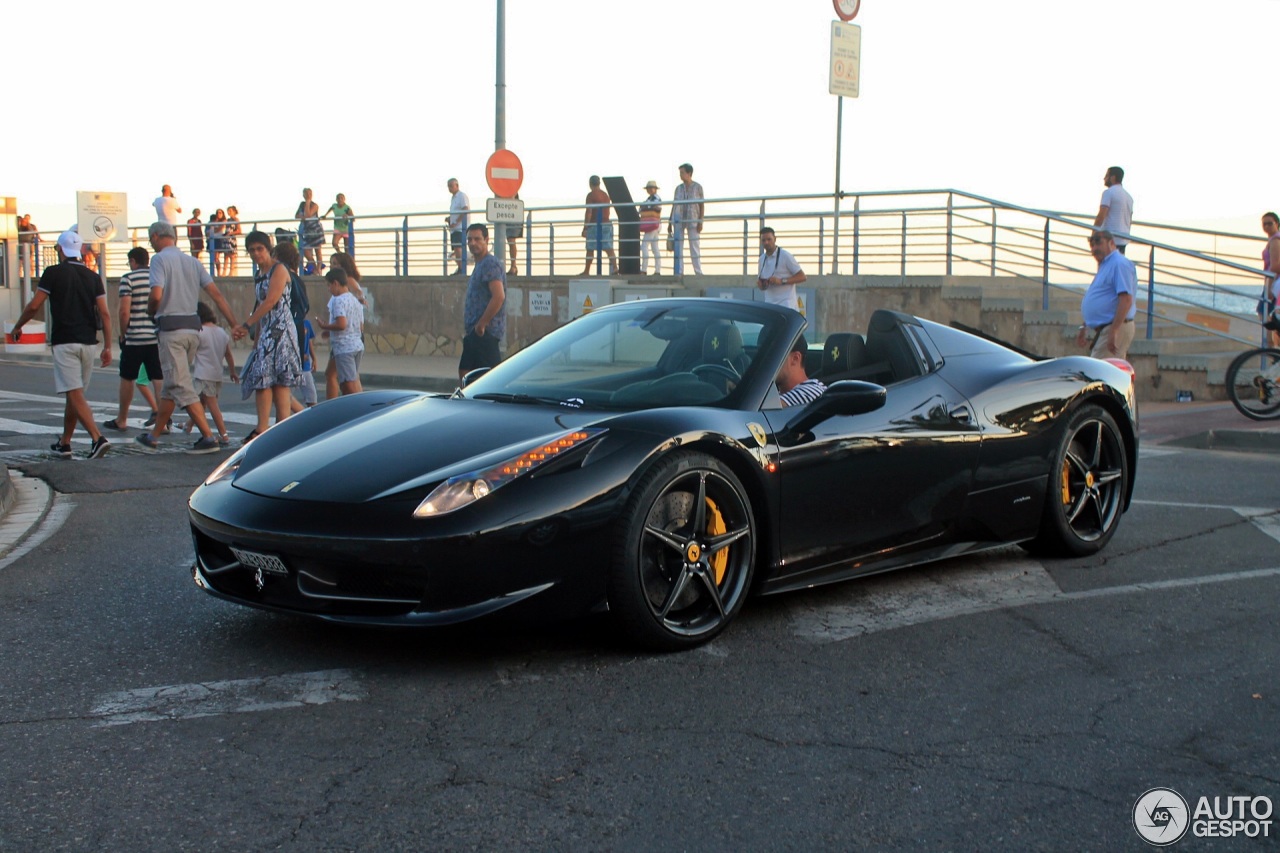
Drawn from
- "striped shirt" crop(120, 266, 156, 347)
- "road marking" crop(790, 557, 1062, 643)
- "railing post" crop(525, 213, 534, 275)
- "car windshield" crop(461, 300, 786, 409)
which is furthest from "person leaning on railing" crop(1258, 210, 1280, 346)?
Result: "railing post" crop(525, 213, 534, 275)

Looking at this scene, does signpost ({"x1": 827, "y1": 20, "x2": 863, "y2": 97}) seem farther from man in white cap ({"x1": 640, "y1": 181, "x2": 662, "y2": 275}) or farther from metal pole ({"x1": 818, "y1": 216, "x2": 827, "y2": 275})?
man in white cap ({"x1": 640, "y1": 181, "x2": 662, "y2": 275})

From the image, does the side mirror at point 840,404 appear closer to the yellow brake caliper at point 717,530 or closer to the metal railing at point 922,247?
the yellow brake caliper at point 717,530

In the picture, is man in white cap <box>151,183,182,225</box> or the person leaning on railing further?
man in white cap <box>151,183,182,225</box>

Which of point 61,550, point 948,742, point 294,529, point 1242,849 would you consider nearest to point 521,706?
point 294,529

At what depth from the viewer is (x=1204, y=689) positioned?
163 inches

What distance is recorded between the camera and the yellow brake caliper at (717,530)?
179 inches

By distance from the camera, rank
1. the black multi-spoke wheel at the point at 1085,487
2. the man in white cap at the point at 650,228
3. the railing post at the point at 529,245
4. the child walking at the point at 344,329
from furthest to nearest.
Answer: the railing post at the point at 529,245
the man in white cap at the point at 650,228
the child walking at the point at 344,329
the black multi-spoke wheel at the point at 1085,487

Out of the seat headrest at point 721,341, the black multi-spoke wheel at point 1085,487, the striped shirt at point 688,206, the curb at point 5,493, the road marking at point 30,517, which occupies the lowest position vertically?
the road marking at point 30,517

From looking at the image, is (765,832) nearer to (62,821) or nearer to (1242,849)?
(1242,849)

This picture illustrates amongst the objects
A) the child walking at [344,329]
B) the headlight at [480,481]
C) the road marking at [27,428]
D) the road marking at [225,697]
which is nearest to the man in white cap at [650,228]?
the child walking at [344,329]

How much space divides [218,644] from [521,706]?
126 centimetres

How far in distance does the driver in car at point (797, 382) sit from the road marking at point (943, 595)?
82 centimetres

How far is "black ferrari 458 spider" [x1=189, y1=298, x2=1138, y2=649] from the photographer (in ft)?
13.4

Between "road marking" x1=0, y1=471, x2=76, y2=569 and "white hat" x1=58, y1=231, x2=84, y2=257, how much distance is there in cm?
257
